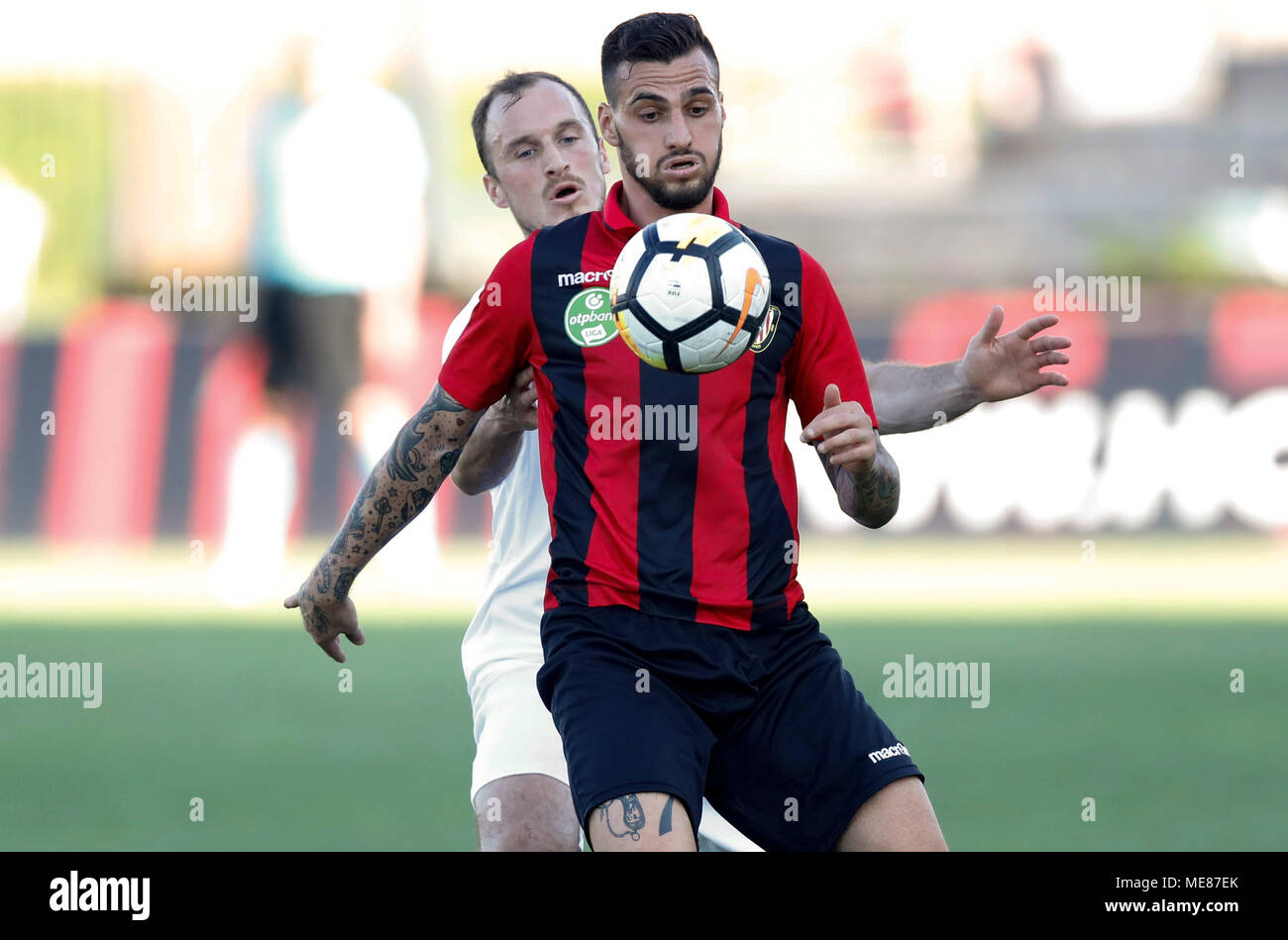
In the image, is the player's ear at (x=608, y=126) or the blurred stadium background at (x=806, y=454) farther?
the blurred stadium background at (x=806, y=454)

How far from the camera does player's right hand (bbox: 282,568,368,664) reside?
183 inches

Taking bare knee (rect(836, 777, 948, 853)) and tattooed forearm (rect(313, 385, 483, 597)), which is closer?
bare knee (rect(836, 777, 948, 853))

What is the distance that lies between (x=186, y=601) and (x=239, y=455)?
1.63 meters

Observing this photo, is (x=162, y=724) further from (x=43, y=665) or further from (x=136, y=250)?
(x=136, y=250)

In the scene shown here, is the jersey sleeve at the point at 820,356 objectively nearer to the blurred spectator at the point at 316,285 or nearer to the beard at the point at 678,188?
the beard at the point at 678,188

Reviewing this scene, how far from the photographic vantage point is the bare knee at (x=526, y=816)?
4.60 metres

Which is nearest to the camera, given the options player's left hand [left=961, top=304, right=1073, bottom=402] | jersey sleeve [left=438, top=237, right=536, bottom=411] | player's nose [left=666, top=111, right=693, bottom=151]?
player's nose [left=666, top=111, right=693, bottom=151]

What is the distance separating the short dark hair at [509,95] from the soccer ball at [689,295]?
155cm

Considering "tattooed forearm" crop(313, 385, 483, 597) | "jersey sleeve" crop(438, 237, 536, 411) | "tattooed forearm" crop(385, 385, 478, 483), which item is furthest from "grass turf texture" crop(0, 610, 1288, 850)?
"jersey sleeve" crop(438, 237, 536, 411)

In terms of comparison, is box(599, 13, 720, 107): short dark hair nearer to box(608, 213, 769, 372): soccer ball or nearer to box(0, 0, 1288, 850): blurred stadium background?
box(608, 213, 769, 372): soccer ball

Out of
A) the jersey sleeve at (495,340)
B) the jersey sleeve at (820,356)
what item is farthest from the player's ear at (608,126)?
the jersey sleeve at (820,356)

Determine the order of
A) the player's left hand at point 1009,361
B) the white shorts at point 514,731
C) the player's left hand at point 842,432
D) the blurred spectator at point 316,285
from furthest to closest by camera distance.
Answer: the blurred spectator at point 316,285 < the white shorts at point 514,731 < the player's left hand at point 1009,361 < the player's left hand at point 842,432

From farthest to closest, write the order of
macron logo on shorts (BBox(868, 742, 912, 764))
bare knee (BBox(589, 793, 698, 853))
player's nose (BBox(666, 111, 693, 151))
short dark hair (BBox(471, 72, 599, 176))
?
short dark hair (BBox(471, 72, 599, 176))
player's nose (BBox(666, 111, 693, 151))
macron logo on shorts (BBox(868, 742, 912, 764))
bare knee (BBox(589, 793, 698, 853))

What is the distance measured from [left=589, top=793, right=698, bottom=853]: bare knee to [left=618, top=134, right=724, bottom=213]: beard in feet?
4.61
